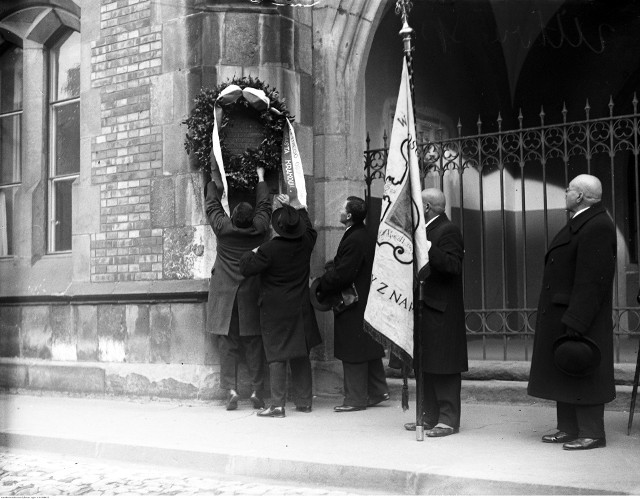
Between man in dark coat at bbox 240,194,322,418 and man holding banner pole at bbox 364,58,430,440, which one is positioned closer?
man holding banner pole at bbox 364,58,430,440

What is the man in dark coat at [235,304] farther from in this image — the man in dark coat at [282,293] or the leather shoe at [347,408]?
the leather shoe at [347,408]

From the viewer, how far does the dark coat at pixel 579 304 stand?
19.7ft

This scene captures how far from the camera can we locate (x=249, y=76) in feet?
29.0

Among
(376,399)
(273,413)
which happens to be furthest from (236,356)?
(376,399)

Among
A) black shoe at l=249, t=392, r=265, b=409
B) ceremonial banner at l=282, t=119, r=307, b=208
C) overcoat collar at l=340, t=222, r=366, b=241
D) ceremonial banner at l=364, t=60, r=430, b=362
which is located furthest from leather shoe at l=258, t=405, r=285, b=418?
ceremonial banner at l=282, t=119, r=307, b=208

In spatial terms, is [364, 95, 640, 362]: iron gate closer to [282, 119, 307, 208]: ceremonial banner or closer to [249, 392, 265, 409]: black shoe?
[282, 119, 307, 208]: ceremonial banner

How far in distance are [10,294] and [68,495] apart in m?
5.96

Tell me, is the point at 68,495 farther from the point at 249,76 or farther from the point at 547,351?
the point at 249,76

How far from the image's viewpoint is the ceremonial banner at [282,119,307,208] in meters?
8.86

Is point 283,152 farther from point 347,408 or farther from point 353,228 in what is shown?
point 347,408

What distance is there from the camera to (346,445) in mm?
6434

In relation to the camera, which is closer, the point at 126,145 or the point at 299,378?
the point at 299,378

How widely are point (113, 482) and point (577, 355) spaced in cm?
308

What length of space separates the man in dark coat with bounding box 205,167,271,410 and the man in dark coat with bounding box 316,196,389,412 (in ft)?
2.21
